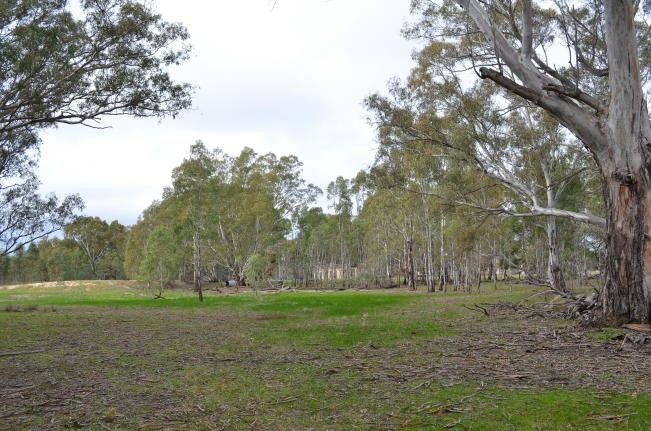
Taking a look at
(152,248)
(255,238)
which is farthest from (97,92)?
(255,238)

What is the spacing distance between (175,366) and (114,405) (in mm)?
2168

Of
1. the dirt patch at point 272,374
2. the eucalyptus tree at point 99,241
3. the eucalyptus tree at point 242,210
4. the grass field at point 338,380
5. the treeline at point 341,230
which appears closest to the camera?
the grass field at point 338,380

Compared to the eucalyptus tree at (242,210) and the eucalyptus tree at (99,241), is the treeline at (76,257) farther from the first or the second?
the eucalyptus tree at (242,210)

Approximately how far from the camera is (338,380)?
5656 millimetres

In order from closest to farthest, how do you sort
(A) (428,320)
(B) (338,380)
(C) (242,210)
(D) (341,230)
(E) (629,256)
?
1. (B) (338,380)
2. (E) (629,256)
3. (A) (428,320)
4. (C) (242,210)
5. (D) (341,230)

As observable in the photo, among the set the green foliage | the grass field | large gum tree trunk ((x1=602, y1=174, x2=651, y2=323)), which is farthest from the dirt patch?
the green foliage

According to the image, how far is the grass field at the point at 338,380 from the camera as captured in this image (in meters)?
4.15

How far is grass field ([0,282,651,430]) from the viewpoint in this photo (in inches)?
163

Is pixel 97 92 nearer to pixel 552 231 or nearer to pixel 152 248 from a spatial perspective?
pixel 552 231

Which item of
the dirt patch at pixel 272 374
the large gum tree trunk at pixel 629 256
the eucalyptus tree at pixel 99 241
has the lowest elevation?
the dirt patch at pixel 272 374

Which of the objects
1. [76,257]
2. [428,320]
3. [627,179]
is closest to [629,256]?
[627,179]

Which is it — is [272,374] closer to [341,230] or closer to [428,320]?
[428,320]

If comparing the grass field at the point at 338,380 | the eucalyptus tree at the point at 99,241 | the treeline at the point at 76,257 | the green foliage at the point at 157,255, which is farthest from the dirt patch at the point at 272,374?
the eucalyptus tree at the point at 99,241

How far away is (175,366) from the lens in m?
7.00
